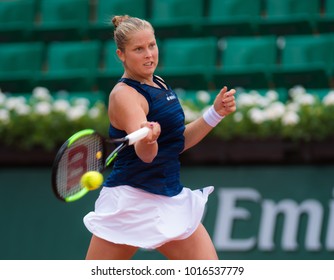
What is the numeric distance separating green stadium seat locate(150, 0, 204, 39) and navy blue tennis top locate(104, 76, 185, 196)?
4.34 meters

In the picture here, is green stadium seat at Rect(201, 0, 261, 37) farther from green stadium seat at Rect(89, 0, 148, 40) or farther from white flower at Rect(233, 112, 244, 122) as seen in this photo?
white flower at Rect(233, 112, 244, 122)

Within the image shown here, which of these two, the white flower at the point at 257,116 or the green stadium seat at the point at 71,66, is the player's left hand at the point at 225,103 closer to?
the white flower at the point at 257,116

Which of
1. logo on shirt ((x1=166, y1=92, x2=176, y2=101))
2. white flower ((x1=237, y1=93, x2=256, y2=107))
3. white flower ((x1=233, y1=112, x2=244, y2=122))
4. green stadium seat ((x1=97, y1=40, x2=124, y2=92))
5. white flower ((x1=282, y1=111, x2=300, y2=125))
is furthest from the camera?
green stadium seat ((x1=97, y1=40, x2=124, y2=92))

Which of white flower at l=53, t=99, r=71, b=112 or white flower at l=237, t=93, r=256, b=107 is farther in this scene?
white flower at l=53, t=99, r=71, b=112

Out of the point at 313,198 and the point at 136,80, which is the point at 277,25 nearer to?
the point at 313,198

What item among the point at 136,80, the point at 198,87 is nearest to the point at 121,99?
the point at 136,80

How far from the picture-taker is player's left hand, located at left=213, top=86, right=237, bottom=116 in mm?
3486

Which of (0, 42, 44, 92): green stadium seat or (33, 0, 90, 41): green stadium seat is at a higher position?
(33, 0, 90, 41): green stadium seat

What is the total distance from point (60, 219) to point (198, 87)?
174 cm

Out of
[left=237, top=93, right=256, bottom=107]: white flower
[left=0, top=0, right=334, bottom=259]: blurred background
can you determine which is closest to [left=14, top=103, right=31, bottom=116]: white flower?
[left=0, top=0, right=334, bottom=259]: blurred background

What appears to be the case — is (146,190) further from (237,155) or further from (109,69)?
(109,69)

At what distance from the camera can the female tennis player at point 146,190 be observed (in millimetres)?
3348

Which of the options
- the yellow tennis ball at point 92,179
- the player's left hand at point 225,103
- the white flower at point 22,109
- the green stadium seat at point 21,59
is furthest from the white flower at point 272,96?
the yellow tennis ball at point 92,179

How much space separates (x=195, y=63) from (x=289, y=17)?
38.2 inches
